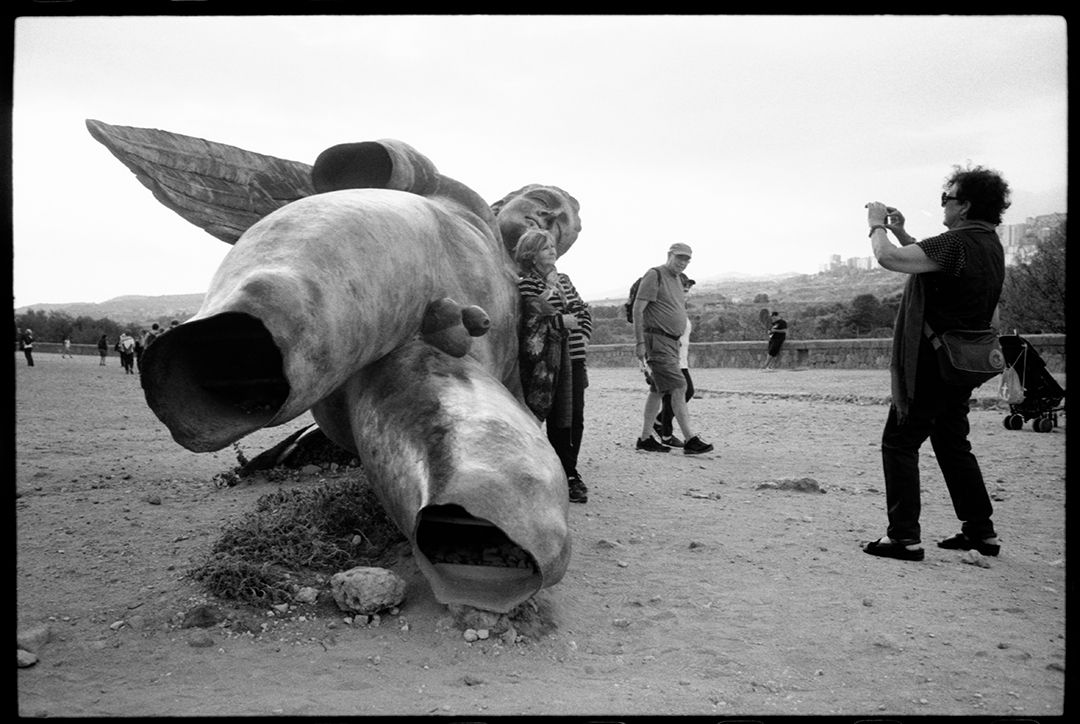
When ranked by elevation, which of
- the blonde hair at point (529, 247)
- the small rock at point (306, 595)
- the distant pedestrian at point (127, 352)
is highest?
the blonde hair at point (529, 247)

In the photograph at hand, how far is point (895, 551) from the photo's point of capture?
13.8ft

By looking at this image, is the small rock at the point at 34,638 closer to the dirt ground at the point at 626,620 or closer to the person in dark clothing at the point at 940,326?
the dirt ground at the point at 626,620

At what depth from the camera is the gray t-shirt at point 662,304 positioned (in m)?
6.95

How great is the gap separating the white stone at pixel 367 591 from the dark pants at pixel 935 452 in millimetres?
2434

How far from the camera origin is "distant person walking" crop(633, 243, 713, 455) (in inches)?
274

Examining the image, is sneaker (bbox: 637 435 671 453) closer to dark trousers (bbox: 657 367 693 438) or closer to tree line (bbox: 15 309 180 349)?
dark trousers (bbox: 657 367 693 438)

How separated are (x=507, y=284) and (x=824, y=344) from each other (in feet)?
48.3

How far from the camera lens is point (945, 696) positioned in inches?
107

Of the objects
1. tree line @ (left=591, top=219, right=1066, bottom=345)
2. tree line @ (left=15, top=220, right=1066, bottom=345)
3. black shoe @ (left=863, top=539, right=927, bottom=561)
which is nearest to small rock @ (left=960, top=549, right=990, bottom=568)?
black shoe @ (left=863, top=539, right=927, bottom=561)

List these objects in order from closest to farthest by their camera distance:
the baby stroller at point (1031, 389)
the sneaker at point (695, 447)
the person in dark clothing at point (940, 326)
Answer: the person in dark clothing at point (940, 326), the sneaker at point (695, 447), the baby stroller at point (1031, 389)

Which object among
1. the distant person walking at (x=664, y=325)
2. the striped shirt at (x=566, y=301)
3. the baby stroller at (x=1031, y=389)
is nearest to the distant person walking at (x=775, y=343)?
the baby stroller at (x=1031, y=389)

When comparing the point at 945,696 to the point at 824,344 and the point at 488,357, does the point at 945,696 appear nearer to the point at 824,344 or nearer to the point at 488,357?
the point at 488,357

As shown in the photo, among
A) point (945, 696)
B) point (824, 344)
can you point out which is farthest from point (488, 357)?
point (824, 344)

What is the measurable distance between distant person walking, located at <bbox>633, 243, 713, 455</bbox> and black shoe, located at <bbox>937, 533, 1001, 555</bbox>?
2.75m
